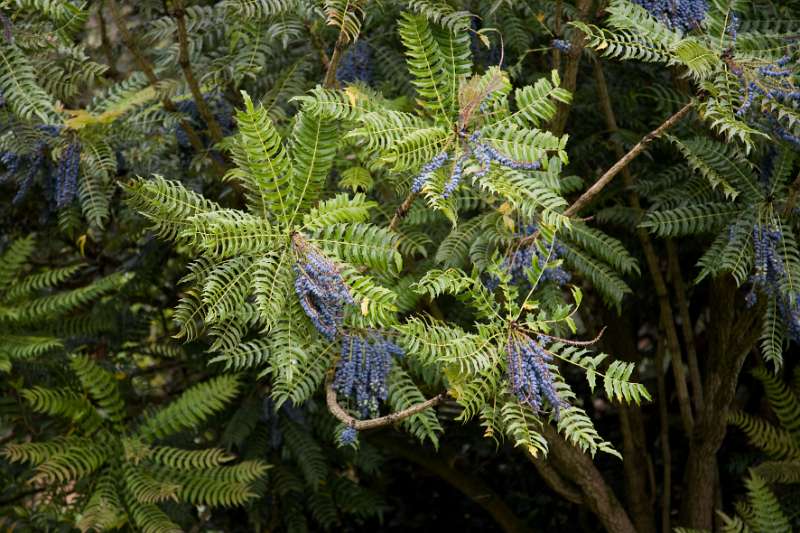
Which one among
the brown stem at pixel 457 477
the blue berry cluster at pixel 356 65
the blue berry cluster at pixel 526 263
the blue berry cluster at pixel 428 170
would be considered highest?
the blue berry cluster at pixel 428 170

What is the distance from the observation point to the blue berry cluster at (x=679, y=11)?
228 cm

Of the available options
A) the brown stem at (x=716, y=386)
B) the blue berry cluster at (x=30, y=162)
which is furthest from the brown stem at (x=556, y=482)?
the blue berry cluster at (x=30, y=162)

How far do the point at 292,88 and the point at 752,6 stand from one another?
1.44 m

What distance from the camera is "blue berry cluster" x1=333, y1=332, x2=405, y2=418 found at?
6.82 feet

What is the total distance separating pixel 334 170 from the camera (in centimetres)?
296

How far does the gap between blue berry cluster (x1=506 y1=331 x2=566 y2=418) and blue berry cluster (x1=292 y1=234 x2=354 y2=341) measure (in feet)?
1.19

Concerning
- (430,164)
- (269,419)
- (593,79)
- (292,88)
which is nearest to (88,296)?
(269,419)

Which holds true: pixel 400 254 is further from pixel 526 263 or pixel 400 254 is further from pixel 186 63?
pixel 186 63

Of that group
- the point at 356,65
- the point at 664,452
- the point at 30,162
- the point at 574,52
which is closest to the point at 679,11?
the point at 574,52

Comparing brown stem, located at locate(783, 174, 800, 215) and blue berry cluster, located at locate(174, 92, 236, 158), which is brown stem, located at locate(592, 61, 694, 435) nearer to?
brown stem, located at locate(783, 174, 800, 215)

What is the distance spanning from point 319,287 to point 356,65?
1.17 meters

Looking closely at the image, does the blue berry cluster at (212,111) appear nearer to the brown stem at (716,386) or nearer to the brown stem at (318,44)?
the brown stem at (318,44)

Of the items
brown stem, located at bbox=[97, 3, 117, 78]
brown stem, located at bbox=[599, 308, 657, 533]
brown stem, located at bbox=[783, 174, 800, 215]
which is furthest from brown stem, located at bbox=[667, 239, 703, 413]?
brown stem, located at bbox=[97, 3, 117, 78]

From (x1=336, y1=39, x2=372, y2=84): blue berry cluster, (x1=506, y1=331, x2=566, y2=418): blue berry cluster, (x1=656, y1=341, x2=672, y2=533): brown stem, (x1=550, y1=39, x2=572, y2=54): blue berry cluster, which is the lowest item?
(x1=656, y1=341, x2=672, y2=533): brown stem
